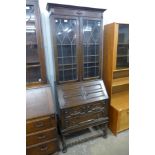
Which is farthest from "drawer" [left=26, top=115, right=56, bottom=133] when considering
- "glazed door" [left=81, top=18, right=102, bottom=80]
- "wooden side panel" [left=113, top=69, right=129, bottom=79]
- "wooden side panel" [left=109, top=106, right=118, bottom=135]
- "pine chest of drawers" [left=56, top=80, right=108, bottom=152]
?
"wooden side panel" [left=113, top=69, right=129, bottom=79]

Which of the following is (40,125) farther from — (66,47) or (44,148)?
(66,47)

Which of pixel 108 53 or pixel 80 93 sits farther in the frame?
pixel 108 53

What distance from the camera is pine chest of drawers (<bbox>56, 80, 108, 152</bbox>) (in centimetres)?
181

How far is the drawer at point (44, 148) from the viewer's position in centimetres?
162

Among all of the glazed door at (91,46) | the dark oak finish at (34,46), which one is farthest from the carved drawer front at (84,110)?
the dark oak finish at (34,46)

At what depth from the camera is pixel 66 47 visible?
185 centimetres

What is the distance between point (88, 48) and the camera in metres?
1.98

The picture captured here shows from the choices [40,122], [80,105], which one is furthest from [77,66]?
[40,122]

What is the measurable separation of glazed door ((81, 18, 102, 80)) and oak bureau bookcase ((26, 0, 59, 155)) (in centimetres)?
60

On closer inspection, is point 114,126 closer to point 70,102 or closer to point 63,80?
point 70,102

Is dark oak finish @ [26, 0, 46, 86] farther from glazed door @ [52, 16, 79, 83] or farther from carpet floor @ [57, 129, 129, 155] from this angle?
carpet floor @ [57, 129, 129, 155]

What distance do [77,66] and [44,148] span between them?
1.14 m

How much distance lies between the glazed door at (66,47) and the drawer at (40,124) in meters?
0.53

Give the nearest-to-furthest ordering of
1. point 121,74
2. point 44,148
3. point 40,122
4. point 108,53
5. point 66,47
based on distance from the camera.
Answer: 1. point 40,122
2. point 44,148
3. point 66,47
4. point 108,53
5. point 121,74
